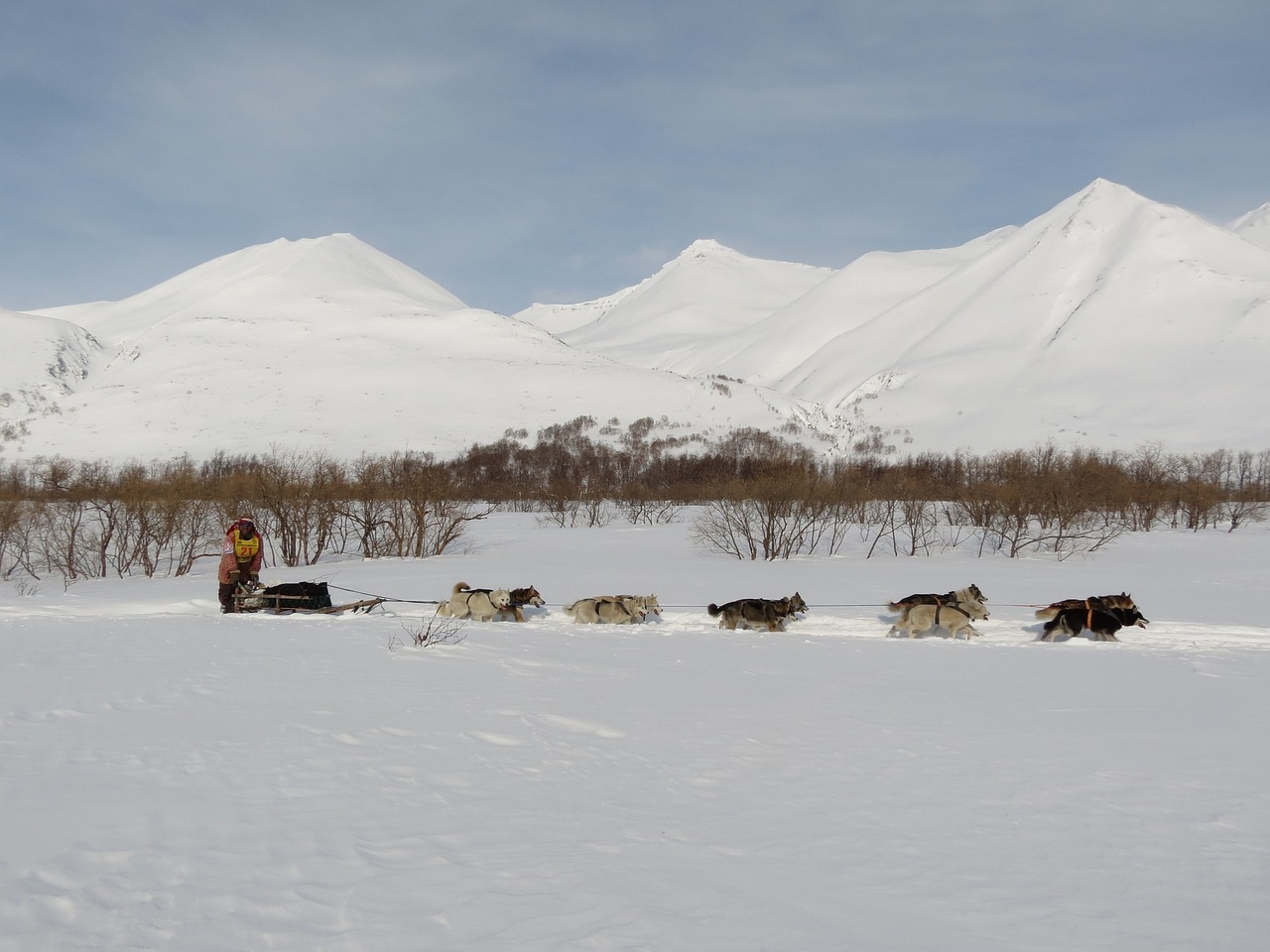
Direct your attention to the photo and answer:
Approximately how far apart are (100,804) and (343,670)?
163 inches

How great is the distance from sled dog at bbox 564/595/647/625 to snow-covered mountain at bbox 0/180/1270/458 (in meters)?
78.7

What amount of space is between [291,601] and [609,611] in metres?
6.22

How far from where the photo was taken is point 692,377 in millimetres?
137500

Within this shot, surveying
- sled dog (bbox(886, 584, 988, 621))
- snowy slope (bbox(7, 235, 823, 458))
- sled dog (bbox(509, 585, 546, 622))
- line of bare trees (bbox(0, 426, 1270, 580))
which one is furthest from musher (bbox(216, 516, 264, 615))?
snowy slope (bbox(7, 235, 823, 458))

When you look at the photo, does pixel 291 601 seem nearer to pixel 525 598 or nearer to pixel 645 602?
pixel 525 598

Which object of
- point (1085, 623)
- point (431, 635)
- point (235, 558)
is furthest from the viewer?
point (235, 558)

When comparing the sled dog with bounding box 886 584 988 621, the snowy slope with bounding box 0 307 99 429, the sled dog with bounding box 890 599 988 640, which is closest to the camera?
the sled dog with bounding box 890 599 988 640

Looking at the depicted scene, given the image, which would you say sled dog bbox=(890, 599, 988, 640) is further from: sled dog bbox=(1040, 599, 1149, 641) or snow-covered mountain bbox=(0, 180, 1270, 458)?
snow-covered mountain bbox=(0, 180, 1270, 458)

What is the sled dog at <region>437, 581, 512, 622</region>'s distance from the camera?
44.2 ft

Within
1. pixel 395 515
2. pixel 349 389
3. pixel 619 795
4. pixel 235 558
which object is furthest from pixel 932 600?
pixel 349 389

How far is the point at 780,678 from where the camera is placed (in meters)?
9.09

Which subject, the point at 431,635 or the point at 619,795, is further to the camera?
the point at 431,635

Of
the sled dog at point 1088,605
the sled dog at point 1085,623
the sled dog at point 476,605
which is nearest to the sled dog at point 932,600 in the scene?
the sled dog at point 1088,605

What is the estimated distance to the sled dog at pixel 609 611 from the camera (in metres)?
13.5
